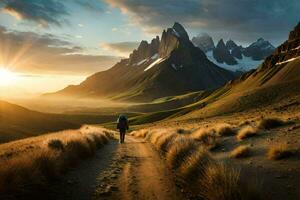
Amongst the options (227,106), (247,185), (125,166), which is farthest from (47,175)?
(227,106)

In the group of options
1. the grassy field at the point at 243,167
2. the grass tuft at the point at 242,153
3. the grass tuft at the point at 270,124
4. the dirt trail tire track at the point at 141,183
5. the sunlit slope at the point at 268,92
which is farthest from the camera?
the sunlit slope at the point at 268,92

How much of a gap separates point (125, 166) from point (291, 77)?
3931 inches

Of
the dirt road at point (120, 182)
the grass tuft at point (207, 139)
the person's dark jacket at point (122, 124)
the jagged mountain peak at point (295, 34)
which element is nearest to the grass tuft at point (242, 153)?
the dirt road at point (120, 182)

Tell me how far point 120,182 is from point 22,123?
90.3 meters

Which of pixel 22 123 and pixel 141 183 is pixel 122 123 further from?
pixel 22 123

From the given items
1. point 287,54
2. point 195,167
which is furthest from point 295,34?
point 195,167

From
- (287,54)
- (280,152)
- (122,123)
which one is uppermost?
(287,54)

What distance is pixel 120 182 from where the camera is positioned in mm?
13180

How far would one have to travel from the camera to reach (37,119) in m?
108

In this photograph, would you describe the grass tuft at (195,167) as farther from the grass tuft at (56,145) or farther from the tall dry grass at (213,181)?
the grass tuft at (56,145)

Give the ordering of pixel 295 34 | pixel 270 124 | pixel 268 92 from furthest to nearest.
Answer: pixel 295 34, pixel 268 92, pixel 270 124

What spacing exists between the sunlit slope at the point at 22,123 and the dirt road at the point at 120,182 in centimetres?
6324

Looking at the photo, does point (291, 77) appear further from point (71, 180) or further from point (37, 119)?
point (71, 180)

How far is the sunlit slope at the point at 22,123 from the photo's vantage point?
81.7 m
